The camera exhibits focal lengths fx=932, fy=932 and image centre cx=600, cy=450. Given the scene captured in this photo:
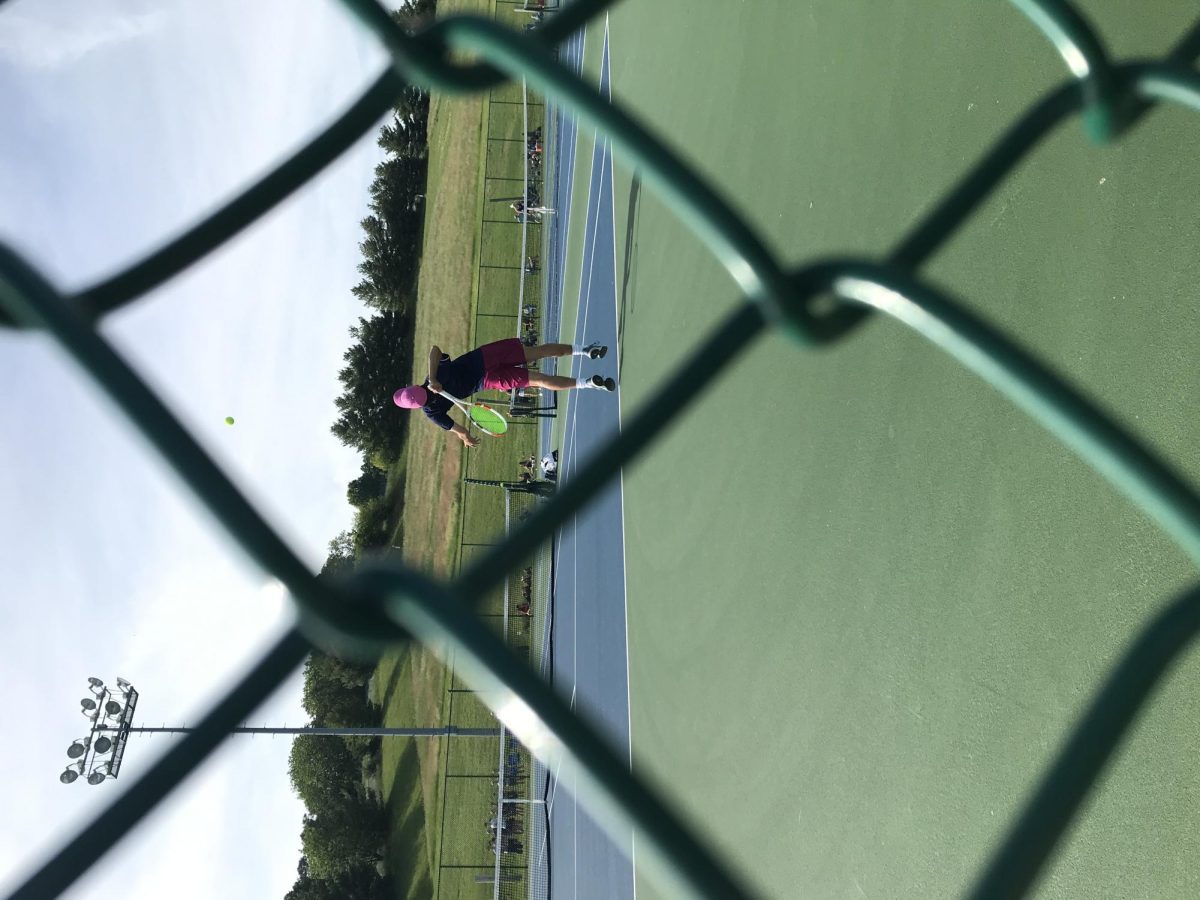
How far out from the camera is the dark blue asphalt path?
24.3ft

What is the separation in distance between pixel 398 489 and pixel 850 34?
2361 cm

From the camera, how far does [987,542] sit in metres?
3.02

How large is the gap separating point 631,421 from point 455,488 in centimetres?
1813

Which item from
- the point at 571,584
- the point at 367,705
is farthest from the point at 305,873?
the point at 571,584

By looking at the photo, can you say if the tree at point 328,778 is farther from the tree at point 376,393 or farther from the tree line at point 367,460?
the tree at point 376,393

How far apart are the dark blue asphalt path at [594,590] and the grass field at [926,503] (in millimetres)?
1815

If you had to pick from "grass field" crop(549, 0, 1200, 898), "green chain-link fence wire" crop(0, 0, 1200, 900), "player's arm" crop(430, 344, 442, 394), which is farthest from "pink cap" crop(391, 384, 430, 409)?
"green chain-link fence wire" crop(0, 0, 1200, 900)

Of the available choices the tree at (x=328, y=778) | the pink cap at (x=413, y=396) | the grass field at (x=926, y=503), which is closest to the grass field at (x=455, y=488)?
the tree at (x=328, y=778)

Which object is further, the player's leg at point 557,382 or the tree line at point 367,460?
the tree line at point 367,460

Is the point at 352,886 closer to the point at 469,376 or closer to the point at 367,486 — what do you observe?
the point at 367,486

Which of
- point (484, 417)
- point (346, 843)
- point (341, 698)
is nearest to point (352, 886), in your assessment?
point (346, 843)

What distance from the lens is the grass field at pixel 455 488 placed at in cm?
1579

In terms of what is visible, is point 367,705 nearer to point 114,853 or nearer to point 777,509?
point 777,509

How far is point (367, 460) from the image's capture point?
29.2 m
